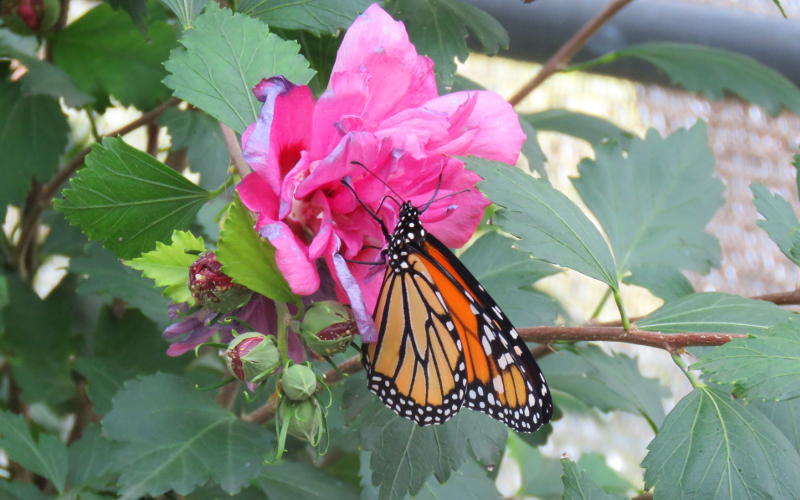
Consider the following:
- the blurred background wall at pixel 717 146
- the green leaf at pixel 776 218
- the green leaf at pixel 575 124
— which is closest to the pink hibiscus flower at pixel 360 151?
the green leaf at pixel 776 218

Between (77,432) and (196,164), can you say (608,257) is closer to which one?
(196,164)

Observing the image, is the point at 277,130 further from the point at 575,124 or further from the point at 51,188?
the point at 575,124

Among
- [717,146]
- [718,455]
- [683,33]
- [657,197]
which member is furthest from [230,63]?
[717,146]

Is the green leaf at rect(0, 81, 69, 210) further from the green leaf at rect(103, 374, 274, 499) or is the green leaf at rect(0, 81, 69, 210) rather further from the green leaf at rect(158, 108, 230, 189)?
the green leaf at rect(103, 374, 274, 499)

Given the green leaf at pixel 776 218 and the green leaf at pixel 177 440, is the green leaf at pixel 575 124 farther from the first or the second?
the green leaf at pixel 177 440

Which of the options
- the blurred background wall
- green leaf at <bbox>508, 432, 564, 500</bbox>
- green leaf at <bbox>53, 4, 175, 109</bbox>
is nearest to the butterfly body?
green leaf at <bbox>53, 4, 175, 109</bbox>

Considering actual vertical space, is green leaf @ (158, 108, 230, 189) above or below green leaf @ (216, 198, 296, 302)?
below
